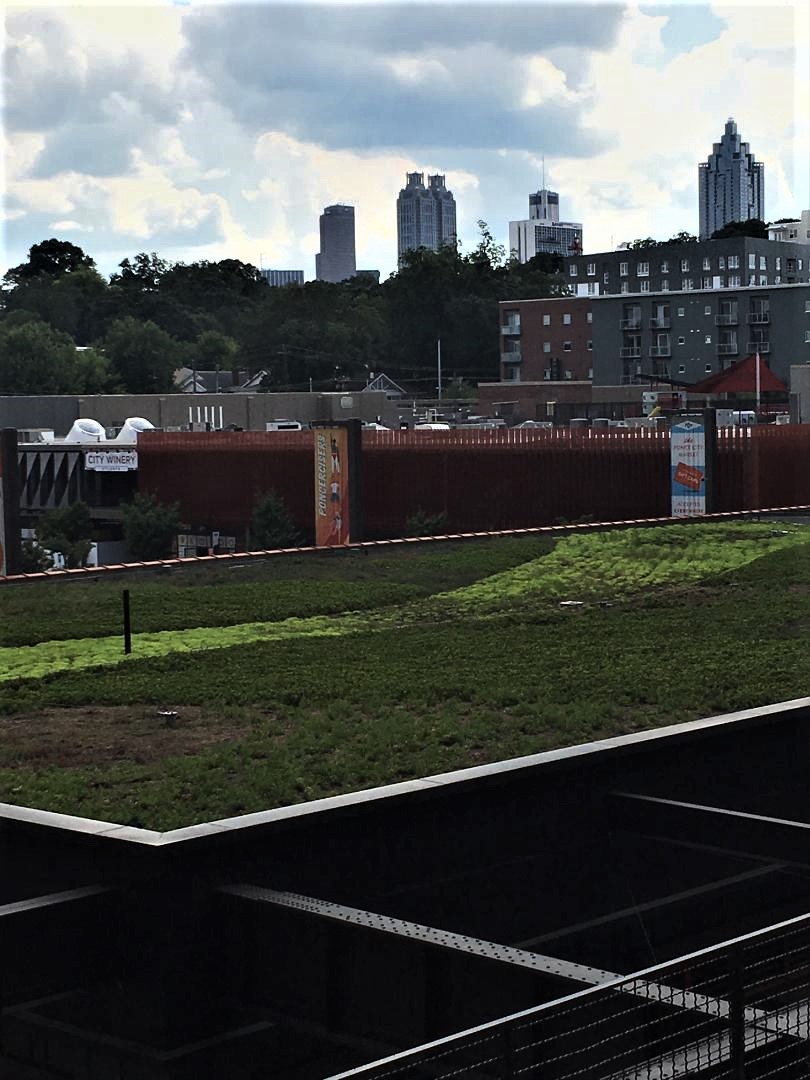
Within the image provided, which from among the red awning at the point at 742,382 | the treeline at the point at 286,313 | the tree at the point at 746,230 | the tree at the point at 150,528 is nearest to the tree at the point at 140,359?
the treeline at the point at 286,313

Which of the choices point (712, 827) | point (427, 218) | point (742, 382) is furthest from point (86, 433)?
point (427, 218)

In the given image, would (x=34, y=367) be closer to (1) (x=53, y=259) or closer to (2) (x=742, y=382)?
(1) (x=53, y=259)

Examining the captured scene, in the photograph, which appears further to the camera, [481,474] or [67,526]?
[67,526]

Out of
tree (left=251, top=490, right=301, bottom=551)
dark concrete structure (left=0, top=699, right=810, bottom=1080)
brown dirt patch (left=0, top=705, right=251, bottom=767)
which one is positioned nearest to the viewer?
dark concrete structure (left=0, top=699, right=810, bottom=1080)

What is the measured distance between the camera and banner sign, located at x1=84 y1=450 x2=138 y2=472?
40.1m

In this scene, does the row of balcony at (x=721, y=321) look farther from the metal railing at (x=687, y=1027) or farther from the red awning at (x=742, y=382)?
the metal railing at (x=687, y=1027)

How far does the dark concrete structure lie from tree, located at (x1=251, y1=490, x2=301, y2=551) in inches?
950

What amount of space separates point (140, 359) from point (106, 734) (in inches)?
3438

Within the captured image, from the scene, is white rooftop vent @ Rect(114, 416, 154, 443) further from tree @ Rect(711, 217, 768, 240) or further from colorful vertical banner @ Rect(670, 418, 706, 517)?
tree @ Rect(711, 217, 768, 240)

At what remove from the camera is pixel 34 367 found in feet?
291

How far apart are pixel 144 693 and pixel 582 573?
28.8 feet

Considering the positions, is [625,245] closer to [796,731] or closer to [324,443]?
[324,443]

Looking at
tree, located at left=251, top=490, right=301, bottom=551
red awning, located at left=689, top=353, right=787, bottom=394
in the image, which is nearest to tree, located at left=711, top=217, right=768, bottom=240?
red awning, located at left=689, top=353, right=787, bottom=394

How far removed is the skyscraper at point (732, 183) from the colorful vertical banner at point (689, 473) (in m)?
138
